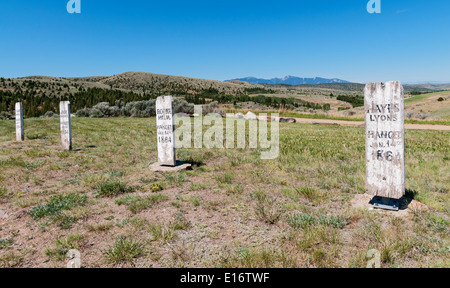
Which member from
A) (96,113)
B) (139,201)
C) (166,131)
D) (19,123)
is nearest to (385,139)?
(139,201)

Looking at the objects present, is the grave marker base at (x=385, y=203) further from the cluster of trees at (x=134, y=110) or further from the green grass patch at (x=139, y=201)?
the cluster of trees at (x=134, y=110)

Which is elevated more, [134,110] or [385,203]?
[134,110]

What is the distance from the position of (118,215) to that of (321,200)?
12.6ft

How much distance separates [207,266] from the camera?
3037 mm

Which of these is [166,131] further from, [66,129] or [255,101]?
[255,101]

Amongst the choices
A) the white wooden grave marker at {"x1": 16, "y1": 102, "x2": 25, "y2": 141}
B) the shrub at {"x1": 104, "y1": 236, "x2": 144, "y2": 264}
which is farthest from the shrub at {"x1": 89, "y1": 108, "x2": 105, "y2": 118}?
the shrub at {"x1": 104, "y1": 236, "x2": 144, "y2": 264}

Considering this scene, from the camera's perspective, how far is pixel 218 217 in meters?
4.46

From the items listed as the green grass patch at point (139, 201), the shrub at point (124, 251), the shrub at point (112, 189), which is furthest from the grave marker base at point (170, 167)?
the shrub at point (124, 251)

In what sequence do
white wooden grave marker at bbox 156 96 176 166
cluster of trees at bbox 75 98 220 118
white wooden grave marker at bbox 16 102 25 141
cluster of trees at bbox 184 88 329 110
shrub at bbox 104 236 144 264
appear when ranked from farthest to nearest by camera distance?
cluster of trees at bbox 184 88 329 110 < cluster of trees at bbox 75 98 220 118 < white wooden grave marker at bbox 16 102 25 141 < white wooden grave marker at bbox 156 96 176 166 < shrub at bbox 104 236 144 264

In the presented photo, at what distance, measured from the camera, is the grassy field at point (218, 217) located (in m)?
3.21

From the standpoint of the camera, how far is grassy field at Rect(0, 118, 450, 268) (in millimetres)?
3205

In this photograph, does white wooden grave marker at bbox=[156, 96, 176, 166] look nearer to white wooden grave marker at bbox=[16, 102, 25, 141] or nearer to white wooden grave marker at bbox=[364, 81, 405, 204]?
white wooden grave marker at bbox=[364, 81, 405, 204]
